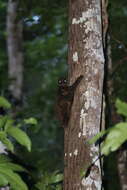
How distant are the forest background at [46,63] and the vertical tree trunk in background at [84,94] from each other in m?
0.49

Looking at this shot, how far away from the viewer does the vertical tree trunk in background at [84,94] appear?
7.88 ft

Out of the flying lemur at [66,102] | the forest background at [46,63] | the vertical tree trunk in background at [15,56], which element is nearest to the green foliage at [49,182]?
the forest background at [46,63]

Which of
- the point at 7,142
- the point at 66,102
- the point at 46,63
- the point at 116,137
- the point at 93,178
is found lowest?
the point at 46,63

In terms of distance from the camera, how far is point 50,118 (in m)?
11.9

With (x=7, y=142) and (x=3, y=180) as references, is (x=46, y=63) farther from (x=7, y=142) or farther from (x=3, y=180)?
(x=3, y=180)

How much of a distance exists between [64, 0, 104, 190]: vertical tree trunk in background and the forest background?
1.62 feet

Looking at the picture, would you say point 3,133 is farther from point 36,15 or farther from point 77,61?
point 36,15

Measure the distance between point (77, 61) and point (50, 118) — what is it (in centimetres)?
933

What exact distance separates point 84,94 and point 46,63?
9.53 m

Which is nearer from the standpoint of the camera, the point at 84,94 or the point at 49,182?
the point at 84,94

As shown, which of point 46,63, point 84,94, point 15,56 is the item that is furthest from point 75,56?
point 46,63

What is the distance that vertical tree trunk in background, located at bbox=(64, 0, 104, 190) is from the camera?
7.88ft

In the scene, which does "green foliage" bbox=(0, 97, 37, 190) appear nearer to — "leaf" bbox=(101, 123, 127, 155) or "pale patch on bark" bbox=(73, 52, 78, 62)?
"leaf" bbox=(101, 123, 127, 155)

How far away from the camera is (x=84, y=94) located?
8.34 ft
